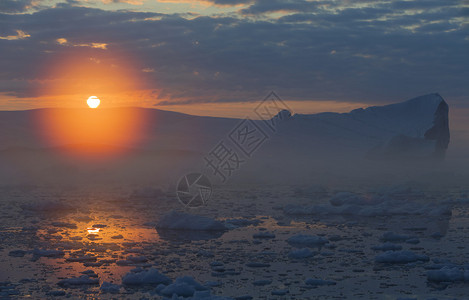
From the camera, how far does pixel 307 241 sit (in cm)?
995

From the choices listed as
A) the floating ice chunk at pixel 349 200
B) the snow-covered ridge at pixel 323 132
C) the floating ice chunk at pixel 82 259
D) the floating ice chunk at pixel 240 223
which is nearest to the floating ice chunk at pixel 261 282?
the floating ice chunk at pixel 82 259

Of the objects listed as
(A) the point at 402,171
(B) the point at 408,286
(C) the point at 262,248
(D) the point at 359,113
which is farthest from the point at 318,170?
(B) the point at 408,286

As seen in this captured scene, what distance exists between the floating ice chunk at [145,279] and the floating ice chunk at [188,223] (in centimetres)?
417

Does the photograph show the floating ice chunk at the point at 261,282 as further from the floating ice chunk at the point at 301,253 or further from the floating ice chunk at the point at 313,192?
the floating ice chunk at the point at 313,192

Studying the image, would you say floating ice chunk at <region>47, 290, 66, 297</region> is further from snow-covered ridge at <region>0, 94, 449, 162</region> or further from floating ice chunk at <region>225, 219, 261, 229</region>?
snow-covered ridge at <region>0, 94, 449, 162</region>

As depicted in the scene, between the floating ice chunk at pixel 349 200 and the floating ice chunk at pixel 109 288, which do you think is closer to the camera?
the floating ice chunk at pixel 109 288

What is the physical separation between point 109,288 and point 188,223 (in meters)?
4.77

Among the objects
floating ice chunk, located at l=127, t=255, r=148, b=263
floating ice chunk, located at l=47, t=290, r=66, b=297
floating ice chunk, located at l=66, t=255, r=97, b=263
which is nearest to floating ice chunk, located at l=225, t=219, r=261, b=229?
floating ice chunk, located at l=127, t=255, r=148, b=263

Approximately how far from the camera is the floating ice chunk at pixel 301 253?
880cm

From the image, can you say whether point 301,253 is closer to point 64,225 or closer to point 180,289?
point 180,289

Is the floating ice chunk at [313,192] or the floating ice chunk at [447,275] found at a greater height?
the floating ice chunk at [313,192]

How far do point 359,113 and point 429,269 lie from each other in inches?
1184

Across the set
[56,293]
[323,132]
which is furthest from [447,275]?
[323,132]

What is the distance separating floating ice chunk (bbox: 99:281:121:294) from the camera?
22.4 ft
